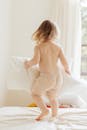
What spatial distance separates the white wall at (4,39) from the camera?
3039 millimetres

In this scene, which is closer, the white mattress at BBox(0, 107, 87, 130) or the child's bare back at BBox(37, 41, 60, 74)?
the white mattress at BBox(0, 107, 87, 130)

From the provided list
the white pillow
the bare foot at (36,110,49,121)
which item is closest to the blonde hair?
the bare foot at (36,110,49,121)

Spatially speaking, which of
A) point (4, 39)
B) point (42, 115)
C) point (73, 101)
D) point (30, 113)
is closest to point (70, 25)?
point (4, 39)

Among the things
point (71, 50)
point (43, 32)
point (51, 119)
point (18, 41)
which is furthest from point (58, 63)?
point (18, 41)

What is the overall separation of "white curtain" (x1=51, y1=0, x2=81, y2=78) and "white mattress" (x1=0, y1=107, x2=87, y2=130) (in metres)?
1.19

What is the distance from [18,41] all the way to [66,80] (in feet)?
4.82

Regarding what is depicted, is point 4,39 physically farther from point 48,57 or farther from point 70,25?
point 48,57

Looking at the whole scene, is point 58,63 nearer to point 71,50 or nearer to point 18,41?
point 71,50

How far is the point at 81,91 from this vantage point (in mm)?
2219

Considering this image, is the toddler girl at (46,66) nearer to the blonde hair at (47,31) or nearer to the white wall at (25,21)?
the blonde hair at (47,31)

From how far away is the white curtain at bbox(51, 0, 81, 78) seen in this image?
325cm

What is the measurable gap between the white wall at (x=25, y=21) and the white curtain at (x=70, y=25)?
207mm

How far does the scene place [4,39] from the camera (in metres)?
3.14

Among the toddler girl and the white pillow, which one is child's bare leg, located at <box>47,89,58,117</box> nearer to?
the toddler girl
